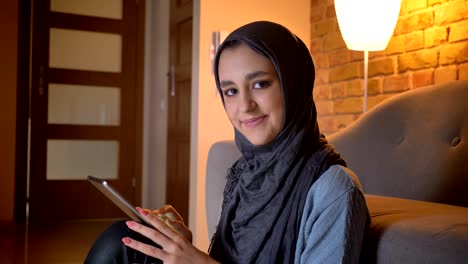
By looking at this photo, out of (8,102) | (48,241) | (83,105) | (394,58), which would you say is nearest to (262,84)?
(394,58)

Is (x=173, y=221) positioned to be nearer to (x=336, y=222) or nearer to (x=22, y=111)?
(x=336, y=222)

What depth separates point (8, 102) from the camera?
4465 mm

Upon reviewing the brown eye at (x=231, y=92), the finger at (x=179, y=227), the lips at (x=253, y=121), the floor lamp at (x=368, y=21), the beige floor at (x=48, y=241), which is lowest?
the beige floor at (x=48, y=241)

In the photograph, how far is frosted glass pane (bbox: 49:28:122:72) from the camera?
4543 millimetres

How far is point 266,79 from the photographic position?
116 cm

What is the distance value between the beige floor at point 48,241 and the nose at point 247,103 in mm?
2362

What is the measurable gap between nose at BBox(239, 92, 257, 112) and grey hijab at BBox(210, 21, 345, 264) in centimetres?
7

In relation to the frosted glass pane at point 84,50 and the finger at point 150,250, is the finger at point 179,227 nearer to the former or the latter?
the finger at point 150,250

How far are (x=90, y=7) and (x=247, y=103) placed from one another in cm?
382

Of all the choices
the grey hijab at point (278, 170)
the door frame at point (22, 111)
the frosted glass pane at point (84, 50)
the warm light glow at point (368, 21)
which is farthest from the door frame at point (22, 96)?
the grey hijab at point (278, 170)

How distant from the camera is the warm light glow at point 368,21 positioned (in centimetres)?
232

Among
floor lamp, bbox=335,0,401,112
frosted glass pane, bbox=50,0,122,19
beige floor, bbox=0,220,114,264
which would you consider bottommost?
beige floor, bbox=0,220,114,264

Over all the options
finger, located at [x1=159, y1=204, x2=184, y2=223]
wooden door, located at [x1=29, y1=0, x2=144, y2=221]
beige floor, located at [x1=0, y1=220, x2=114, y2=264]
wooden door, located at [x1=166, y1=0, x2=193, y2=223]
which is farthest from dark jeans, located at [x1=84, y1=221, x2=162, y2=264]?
wooden door, located at [x1=29, y1=0, x2=144, y2=221]

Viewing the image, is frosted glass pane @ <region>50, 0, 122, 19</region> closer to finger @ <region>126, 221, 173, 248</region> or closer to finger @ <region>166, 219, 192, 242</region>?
finger @ <region>166, 219, 192, 242</region>
